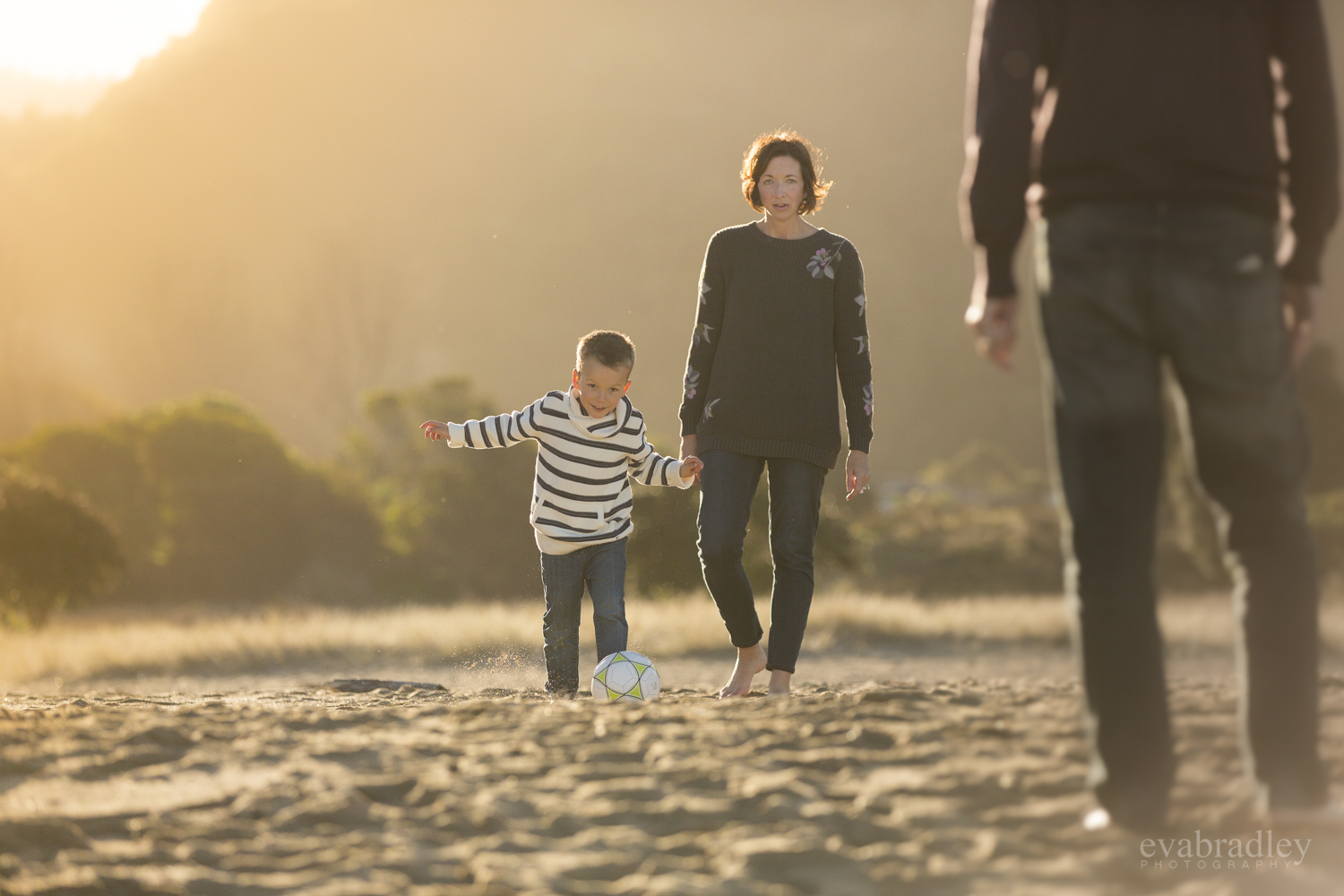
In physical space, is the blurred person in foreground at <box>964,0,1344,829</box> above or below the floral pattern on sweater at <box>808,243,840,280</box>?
below

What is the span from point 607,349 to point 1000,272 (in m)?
2.43

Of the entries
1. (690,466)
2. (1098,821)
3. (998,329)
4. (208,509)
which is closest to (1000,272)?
(998,329)

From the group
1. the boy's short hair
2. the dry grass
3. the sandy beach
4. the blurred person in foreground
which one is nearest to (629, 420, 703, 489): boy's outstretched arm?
the boy's short hair

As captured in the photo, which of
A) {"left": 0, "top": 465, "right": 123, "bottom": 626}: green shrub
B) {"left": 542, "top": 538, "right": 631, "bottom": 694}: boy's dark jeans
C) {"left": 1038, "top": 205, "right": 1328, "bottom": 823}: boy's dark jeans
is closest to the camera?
{"left": 1038, "top": 205, "right": 1328, "bottom": 823}: boy's dark jeans

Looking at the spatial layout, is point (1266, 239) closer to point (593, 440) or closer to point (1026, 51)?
point (1026, 51)

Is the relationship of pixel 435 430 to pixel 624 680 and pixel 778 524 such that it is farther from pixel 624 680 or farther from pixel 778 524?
pixel 778 524

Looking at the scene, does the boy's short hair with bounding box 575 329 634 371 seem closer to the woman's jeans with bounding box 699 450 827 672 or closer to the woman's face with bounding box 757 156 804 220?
the woman's jeans with bounding box 699 450 827 672

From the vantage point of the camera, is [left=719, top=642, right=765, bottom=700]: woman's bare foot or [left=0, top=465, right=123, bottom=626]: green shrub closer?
[left=719, top=642, right=765, bottom=700]: woman's bare foot

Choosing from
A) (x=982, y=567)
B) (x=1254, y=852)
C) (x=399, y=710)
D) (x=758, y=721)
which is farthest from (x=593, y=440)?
(x=982, y=567)

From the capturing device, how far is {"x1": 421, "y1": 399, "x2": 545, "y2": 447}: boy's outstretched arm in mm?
4566

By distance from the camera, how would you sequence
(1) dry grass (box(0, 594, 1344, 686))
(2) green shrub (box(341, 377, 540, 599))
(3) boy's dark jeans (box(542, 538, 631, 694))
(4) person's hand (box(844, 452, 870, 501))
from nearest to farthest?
(4) person's hand (box(844, 452, 870, 501)), (3) boy's dark jeans (box(542, 538, 631, 694)), (1) dry grass (box(0, 594, 1344, 686)), (2) green shrub (box(341, 377, 540, 599))

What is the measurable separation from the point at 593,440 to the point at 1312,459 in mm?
2824

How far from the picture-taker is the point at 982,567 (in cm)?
2562

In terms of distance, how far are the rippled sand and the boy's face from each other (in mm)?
1440
